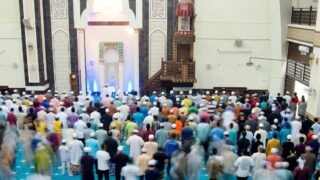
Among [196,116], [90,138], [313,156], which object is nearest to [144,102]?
[196,116]

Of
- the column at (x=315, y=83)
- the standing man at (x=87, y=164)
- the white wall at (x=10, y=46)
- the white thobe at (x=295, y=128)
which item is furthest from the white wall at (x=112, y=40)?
the standing man at (x=87, y=164)

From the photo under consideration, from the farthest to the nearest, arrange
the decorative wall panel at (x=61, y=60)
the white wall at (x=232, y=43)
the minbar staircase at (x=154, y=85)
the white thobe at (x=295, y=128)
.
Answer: the decorative wall panel at (x=61, y=60), the white wall at (x=232, y=43), the minbar staircase at (x=154, y=85), the white thobe at (x=295, y=128)

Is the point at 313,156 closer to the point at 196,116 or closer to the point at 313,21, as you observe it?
the point at 196,116

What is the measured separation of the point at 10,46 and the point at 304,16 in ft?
40.2

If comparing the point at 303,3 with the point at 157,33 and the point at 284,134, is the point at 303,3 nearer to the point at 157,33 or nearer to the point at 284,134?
the point at 157,33

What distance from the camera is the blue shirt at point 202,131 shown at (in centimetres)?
1016

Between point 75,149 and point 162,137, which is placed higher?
point 162,137

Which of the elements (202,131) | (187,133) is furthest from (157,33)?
(187,133)

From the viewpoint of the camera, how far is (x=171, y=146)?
29.9 ft

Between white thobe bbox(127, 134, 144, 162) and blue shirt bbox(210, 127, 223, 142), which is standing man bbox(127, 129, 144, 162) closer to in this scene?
white thobe bbox(127, 134, 144, 162)

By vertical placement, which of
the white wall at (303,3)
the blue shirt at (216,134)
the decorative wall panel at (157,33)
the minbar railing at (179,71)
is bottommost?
the blue shirt at (216,134)

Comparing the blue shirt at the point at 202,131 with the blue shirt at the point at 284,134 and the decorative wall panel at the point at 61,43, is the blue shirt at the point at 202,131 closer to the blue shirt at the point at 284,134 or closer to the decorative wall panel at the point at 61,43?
the blue shirt at the point at 284,134

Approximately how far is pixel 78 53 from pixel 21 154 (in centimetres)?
741

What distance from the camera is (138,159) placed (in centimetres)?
852
